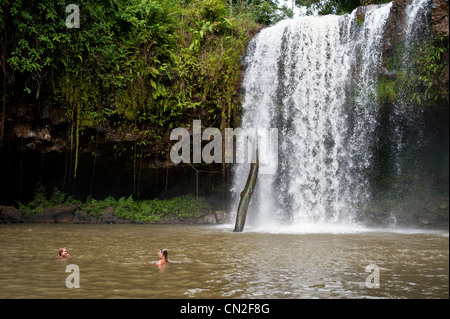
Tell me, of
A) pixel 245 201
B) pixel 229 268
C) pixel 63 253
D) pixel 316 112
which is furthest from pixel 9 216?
pixel 316 112

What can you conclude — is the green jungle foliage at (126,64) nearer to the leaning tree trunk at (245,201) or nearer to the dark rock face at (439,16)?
the leaning tree trunk at (245,201)

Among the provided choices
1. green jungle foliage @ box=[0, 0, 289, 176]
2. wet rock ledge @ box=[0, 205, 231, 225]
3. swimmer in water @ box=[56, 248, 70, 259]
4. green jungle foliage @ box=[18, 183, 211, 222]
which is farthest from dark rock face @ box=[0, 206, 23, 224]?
swimmer in water @ box=[56, 248, 70, 259]

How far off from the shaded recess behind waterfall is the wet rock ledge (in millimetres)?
1592

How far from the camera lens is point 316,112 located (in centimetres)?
1312

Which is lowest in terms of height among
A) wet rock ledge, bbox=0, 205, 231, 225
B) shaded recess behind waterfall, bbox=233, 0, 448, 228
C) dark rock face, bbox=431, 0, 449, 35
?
wet rock ledge, bbox=0, 205, 231, 225

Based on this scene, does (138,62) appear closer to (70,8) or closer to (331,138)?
(70,8)

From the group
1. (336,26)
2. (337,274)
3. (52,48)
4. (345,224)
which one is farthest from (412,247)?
(52,48)

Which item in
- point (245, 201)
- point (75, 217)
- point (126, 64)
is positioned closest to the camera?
point (245, 201)

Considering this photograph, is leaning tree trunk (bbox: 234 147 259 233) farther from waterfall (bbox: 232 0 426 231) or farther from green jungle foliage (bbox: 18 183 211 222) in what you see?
green jungle foliage (bbox: 18 183 211 222)

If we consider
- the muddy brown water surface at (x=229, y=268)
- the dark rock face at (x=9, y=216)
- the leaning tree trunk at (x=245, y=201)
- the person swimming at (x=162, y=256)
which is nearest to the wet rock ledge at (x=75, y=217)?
the dark rock face at (x=9, y=216)

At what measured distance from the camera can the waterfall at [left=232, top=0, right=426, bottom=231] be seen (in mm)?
12641

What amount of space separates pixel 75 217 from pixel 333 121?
10020mm

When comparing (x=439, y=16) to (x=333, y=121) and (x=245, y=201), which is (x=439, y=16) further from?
(x=245, y=201)

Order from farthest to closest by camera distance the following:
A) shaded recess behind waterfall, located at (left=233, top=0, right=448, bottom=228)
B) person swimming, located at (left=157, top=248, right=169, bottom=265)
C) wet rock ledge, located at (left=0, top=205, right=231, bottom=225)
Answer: wet rock ledge, located at (left=0, top=205, right=231, bottom=225) → shaded recess behind waterfall, located at (left=233, top=0, right=448, bottom=228) → person swimming, located at (left=157, top=248, right=169, bottom=265)
